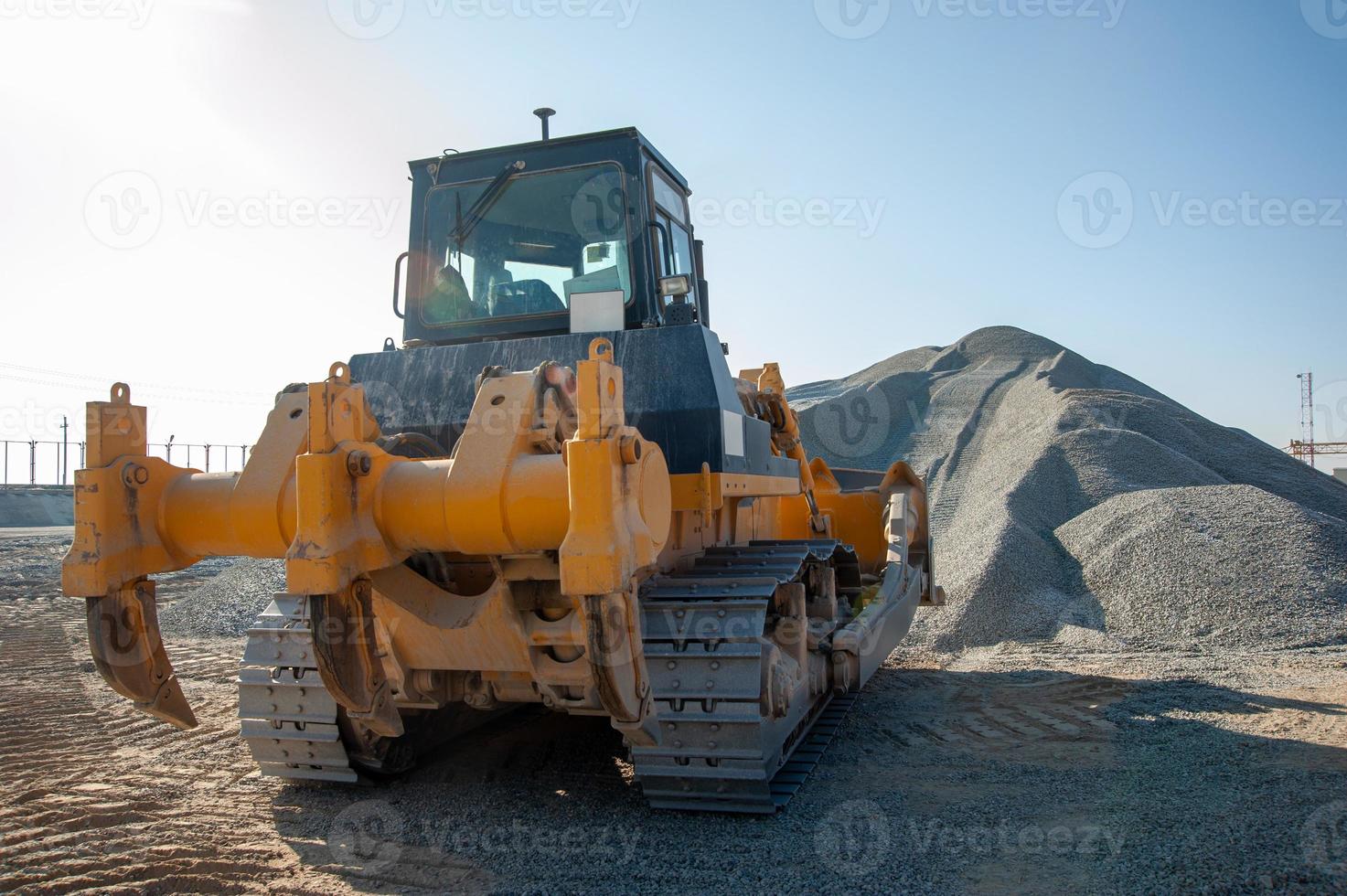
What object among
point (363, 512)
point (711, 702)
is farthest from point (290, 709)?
point (711, 702)

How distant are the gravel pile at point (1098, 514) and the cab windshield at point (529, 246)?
5640mm

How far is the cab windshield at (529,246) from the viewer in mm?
5207

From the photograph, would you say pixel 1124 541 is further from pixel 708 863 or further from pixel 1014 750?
pixel 708 863

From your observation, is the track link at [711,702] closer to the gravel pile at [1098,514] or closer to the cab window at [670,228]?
the cab window at [670,228]

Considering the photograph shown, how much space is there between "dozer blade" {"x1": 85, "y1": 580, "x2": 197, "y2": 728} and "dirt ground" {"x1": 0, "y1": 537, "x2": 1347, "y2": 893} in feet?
2.03

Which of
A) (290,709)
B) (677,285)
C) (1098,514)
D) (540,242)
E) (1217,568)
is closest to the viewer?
(290,709)

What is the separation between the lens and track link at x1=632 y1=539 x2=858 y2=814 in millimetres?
3969

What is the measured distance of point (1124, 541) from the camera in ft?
35.7

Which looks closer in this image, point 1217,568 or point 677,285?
point 677,285

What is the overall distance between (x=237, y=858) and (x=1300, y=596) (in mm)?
9111

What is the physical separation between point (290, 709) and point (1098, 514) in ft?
32.7

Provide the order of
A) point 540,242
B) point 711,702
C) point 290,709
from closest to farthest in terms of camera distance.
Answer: point 711,702
point 290,709
point 540,242

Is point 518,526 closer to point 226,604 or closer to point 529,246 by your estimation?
point 529,246

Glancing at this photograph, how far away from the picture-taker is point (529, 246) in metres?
5.33
